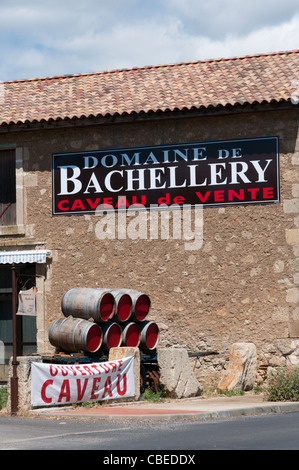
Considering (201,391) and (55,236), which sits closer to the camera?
(201,391)

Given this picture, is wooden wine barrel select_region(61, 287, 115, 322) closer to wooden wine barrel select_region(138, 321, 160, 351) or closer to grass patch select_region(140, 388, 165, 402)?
wooden wine barrel select_region(138, 321, 160, 351)

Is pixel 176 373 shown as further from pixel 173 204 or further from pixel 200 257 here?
pixel 173 204

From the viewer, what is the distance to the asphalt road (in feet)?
31.1

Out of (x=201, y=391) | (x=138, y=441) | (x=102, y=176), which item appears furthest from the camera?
(x=102, y=176)

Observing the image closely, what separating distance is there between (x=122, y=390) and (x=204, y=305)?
353 cm

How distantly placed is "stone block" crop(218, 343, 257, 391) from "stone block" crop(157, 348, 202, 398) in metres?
1.01

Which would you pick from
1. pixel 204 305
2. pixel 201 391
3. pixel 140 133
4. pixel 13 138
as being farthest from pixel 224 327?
pixel 13 138

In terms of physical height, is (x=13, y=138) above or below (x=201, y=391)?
above

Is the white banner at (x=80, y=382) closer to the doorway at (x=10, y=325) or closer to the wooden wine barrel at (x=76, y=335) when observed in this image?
the wooden wine barrel at (x=76, y=335)

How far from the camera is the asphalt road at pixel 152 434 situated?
31.1 ft

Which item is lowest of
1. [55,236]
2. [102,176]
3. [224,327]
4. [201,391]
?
[201,391]

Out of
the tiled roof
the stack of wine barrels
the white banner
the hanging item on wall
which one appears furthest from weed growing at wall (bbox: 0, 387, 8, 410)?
the tiled roof

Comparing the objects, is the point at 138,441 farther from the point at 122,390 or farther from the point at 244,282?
the point at 244,282
